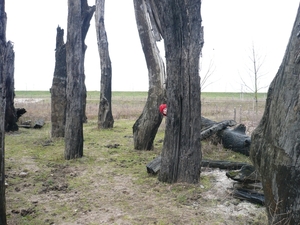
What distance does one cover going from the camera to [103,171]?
20.0 ft

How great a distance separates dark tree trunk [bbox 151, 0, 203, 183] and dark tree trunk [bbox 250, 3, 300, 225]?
73.2 inches

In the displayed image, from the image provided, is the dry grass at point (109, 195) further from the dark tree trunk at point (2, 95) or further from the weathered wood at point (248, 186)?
the dark tree trunk at point (2, 95)

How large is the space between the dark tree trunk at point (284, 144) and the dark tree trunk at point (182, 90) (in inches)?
73.2

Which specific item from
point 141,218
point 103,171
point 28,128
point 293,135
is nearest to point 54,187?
point 103,171

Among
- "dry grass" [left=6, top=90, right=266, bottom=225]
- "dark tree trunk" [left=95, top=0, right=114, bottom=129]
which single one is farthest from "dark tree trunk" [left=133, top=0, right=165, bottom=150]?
"dark tree trunk" [left=95, top=0, right=114, bottom=129]

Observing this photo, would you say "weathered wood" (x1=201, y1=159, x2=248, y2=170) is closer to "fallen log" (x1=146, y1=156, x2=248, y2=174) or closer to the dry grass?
"fallen log" (x1=146, y1=156, x2=248, y2=174)

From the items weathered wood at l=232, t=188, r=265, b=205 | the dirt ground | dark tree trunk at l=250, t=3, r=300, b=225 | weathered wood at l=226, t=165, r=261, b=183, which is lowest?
the dirt ground

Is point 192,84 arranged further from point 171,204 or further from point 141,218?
point 141,218

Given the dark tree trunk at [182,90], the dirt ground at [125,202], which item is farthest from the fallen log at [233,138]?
the dark tree trunk at [182,90]

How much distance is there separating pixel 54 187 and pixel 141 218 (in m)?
1.96

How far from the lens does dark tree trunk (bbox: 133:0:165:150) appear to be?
7.73 meters

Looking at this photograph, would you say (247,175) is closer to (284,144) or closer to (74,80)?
(284,144)

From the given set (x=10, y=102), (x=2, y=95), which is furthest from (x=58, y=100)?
(x=2, y=95)

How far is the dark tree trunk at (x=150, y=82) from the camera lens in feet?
25.3
